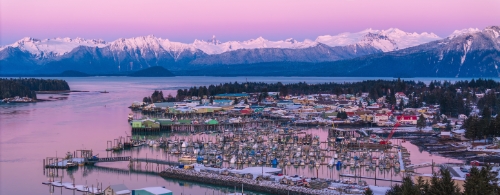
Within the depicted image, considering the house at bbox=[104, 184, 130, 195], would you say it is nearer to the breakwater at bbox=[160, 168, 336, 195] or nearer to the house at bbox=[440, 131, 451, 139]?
→ the breakwater at bbox=[160, 168, 336, 195]

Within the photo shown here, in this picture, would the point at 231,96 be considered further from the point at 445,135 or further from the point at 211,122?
the point at 445,135

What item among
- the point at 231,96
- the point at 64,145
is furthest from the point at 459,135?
the point at 231,96

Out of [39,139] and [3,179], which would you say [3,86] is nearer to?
[39,139]

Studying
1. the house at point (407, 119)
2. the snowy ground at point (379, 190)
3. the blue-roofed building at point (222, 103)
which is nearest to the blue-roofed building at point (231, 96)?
the blue-roofed building at point (222, 103)

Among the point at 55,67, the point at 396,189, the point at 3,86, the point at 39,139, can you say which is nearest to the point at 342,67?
the point at 55,67

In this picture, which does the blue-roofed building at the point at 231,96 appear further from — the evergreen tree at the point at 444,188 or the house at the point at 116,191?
the evergreen tree at the point at 444,188

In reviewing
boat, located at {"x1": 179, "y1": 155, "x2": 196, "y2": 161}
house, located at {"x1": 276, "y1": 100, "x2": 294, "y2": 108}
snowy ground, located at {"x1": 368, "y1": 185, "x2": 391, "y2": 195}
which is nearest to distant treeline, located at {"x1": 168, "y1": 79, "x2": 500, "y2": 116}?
house, located at {"x1": 276, "y1": 100, "x2": 294, "y2": 108}
